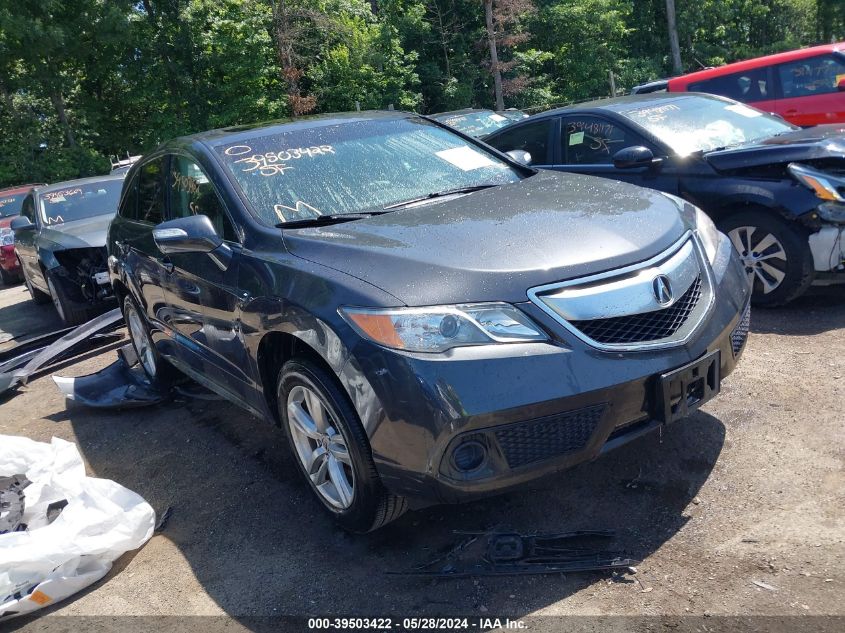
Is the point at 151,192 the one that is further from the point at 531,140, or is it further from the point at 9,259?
the point at 9,259

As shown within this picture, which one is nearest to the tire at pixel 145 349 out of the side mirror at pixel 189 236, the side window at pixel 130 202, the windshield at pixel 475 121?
the side window at pixel 130 202

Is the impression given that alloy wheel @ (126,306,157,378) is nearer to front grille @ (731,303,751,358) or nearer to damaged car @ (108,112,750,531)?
damaged car @ (108,112,750,531)

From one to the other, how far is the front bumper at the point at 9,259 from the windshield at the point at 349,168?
1013cm

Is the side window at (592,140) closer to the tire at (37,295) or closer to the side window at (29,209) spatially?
the side window at (29,209)

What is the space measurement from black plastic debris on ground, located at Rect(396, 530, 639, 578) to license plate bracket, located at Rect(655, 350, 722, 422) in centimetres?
54

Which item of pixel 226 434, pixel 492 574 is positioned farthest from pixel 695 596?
pixel 226 434

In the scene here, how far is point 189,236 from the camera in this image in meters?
3.43

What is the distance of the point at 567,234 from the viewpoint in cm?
293

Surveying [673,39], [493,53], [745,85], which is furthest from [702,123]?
[673,39]

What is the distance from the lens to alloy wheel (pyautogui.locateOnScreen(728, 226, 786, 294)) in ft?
15.9

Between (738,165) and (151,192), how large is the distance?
3868 mm

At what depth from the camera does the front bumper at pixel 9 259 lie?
12273 millimetres

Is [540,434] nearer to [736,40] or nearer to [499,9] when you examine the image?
[499,9]

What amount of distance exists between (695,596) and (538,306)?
1.08 metres
